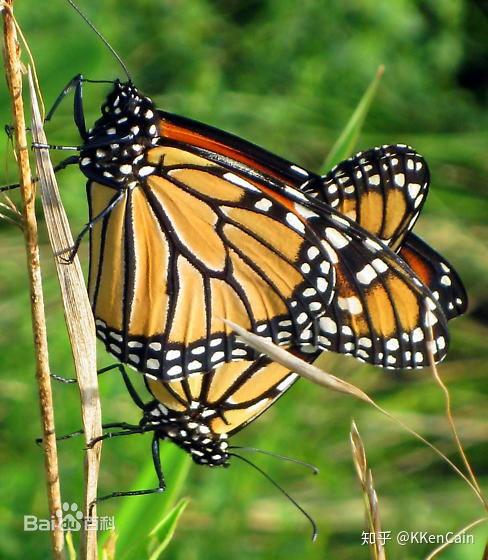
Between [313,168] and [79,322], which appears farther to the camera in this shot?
[313,168]

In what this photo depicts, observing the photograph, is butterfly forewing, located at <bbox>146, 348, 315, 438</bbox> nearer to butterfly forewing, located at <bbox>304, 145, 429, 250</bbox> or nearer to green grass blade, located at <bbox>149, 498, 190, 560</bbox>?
butterfly forewing, located at <bbox>304, 145, 429, 250</bbox>

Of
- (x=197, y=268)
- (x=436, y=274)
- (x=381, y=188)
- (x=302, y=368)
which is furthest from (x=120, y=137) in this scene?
(x=302, y=368)

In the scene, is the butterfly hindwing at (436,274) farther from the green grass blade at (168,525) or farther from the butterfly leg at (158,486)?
the green grass blade at (168,525)

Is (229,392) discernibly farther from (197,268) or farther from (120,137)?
(120,137)

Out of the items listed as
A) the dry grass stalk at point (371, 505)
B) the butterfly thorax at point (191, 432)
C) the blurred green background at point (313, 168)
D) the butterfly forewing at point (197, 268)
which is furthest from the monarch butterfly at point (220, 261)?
the dry grass stalk at point (371, 505)

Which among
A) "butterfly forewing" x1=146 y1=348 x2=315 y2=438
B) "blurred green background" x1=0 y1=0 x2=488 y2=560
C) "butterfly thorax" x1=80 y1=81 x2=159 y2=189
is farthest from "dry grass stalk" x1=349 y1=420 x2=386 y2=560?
"blurred green background" x1=0 y1=0 x2=488 y2=560

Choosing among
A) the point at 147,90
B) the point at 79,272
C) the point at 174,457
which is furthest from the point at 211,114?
the point at 79,272
